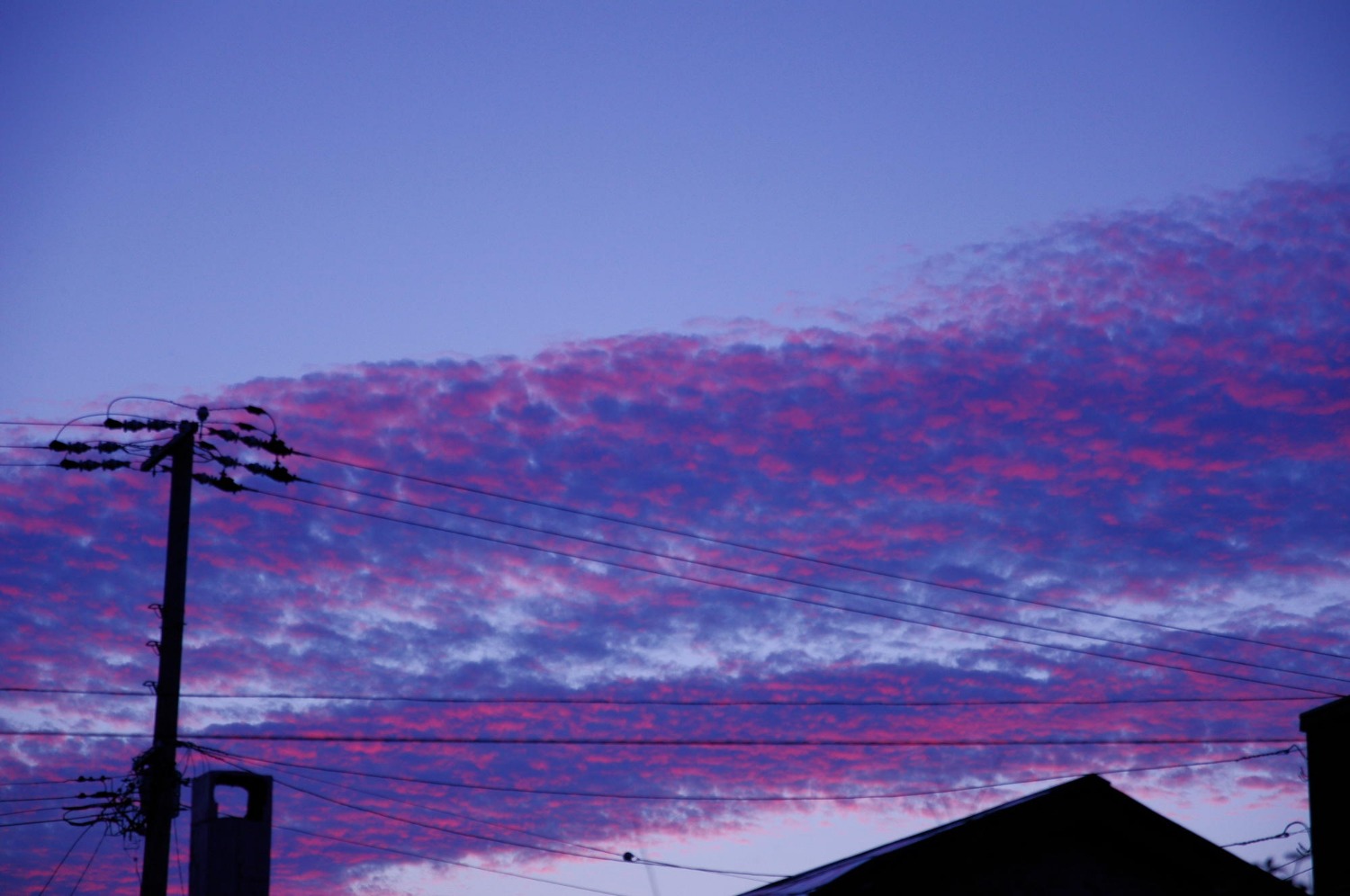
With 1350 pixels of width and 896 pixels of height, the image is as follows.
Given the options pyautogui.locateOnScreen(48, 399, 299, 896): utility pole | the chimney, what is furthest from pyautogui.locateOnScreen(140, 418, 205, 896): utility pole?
the chimney

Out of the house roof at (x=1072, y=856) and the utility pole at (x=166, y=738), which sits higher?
the utility pole at (x=166, y=738)

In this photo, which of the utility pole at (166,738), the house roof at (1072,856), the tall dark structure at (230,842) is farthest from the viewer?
the tall dark structure at (230,842)

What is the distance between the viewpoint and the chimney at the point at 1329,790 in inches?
888

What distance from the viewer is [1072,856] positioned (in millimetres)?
19031

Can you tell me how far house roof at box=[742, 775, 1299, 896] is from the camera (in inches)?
722

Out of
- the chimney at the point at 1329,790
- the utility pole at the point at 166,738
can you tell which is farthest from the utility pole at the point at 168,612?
the chimney at the point at 1329,790

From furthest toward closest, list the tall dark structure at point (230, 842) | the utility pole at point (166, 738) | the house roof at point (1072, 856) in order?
the tall dark structure at point (230, 842) → the utility pole at point (166, 738) → the house roof at point (1072, 856)

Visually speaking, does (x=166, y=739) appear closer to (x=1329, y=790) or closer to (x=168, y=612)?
(x=168, y=612)

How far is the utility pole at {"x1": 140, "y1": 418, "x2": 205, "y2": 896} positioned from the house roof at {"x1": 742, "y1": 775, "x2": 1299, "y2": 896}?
33.8 feet

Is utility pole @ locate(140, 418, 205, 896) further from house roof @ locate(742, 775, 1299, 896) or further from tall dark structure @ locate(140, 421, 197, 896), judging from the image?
house roof @ locate(742, 775, 1299, 896)

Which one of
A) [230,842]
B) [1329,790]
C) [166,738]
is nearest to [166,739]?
[166,738]

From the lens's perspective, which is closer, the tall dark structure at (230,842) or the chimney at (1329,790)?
the chimney at (1329,790)

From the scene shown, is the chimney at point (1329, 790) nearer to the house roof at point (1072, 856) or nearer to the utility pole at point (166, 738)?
the house roof at point (1072, 856)

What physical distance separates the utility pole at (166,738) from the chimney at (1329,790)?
18.4 metres
